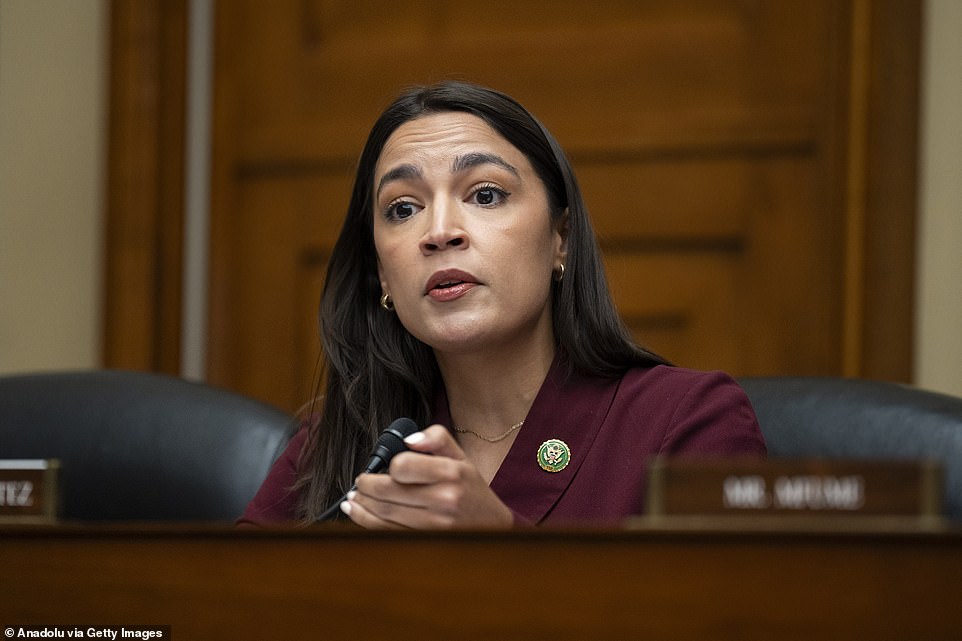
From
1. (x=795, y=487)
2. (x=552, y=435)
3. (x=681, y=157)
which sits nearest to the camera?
(x=795, y=487)

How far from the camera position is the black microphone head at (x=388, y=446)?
4.69 ft

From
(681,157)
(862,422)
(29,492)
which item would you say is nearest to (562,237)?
(862,422)

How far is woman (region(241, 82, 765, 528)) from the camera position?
1.69 meters

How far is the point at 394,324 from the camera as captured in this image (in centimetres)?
201

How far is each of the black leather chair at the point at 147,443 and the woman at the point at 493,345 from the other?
83 millimetres

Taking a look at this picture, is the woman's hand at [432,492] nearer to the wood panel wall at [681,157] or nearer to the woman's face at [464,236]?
the woman's face at [464,236]

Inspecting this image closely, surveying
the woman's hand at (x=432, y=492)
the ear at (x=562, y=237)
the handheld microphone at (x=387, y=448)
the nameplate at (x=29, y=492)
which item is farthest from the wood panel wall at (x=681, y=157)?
the nameplate at (x=29, y=492)

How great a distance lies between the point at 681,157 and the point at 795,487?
194 centimetres

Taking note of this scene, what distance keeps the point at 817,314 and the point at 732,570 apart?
1.88 m

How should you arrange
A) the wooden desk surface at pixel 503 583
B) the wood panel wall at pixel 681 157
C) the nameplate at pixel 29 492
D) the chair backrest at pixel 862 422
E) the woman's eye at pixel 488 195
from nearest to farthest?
1. the wooden desk surface at pixel 503 583
2. the nameplate at pixel 29 492
3. the chair backrest at pixel 862 422
4. the woman's eye at pixel 488 195
5. the wood panel wall at pixel 681 157

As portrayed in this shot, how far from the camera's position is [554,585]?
0.84m

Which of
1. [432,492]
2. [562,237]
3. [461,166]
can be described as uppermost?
[461,166]

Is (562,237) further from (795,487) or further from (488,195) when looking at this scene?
(795,487)

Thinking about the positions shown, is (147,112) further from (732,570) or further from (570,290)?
(732,570)
